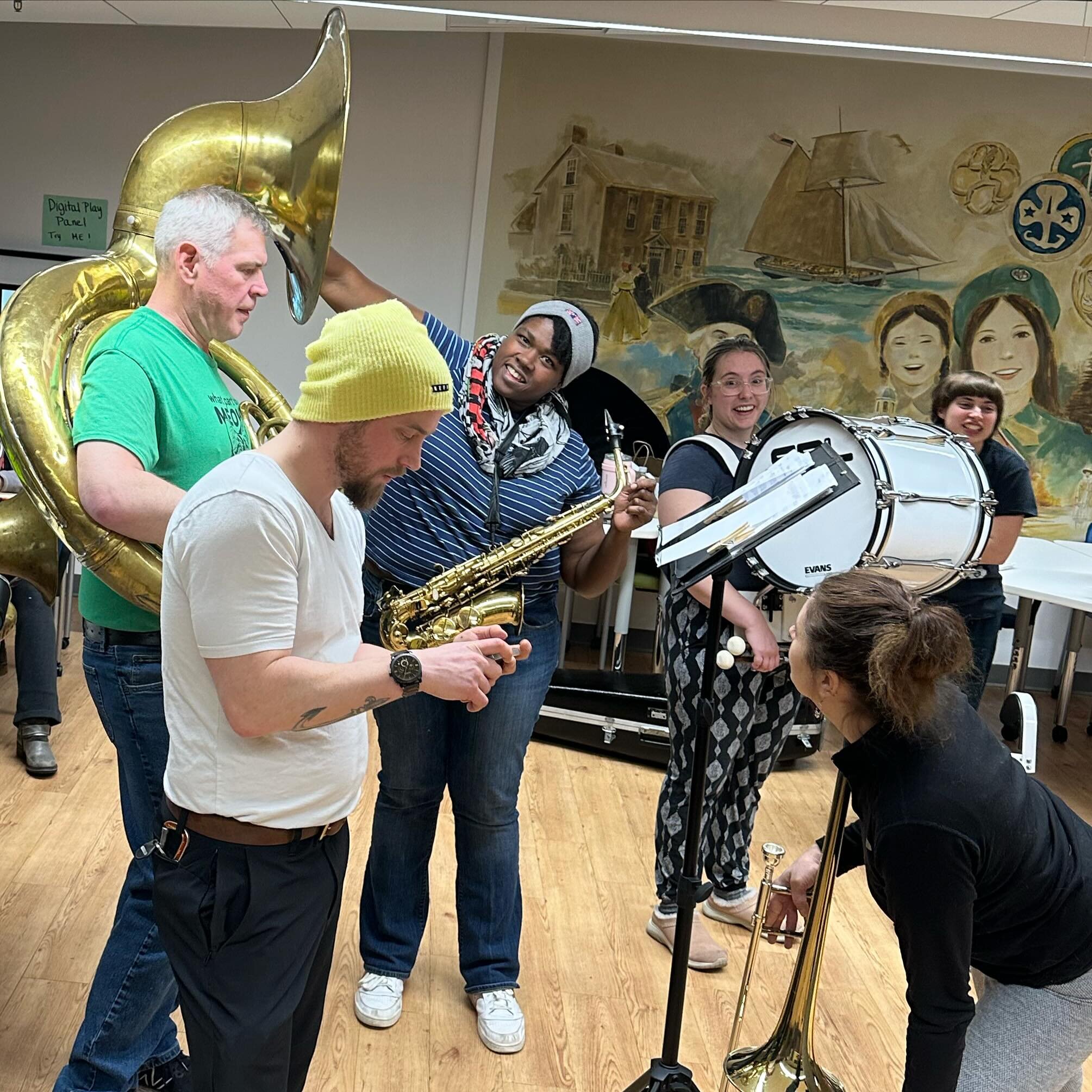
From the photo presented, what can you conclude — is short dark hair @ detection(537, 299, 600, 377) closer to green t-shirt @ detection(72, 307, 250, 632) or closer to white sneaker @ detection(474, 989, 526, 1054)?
green t-shirt @ detection(72, 307, 250, 632)

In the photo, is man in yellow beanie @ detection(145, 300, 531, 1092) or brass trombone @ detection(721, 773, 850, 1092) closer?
man in yellow beanie @ detection(145, 300, 531, 1092)

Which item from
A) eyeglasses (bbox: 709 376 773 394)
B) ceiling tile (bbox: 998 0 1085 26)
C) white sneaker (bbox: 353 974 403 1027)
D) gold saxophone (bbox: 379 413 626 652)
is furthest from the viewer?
ceiling tile (bbox: 998 0 1085 26)

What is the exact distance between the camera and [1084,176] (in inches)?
235

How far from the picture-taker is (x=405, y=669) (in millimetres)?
1551

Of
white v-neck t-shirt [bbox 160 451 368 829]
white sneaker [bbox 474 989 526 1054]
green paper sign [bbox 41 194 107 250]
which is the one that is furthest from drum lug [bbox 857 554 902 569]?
green paper sign [bbox 41 194 107 250]

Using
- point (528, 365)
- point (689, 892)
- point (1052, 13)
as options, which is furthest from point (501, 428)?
point (1052, 13)

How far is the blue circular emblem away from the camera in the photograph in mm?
5973

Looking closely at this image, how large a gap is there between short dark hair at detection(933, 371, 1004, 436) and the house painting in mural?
265 cm

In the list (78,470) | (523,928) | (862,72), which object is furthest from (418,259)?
(78,470)

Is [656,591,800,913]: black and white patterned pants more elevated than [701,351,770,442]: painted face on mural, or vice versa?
[701,351,770,442]: painted face on mural

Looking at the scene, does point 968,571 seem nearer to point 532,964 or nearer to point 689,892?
point 689,892

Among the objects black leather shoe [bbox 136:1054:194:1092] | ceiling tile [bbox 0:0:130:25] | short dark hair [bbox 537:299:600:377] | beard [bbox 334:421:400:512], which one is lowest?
black leather shoe [bbox 136:1054:194:1092]

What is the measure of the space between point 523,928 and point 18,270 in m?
4.48

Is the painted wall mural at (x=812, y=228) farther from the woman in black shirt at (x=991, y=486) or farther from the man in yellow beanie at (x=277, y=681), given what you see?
the man in yellow beanie at (x=277, y=681)
